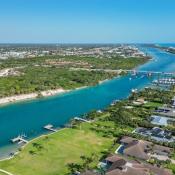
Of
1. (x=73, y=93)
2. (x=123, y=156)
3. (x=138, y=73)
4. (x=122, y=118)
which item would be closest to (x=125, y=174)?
(x=123, y=156)

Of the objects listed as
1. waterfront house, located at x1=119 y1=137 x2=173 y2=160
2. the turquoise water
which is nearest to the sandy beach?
the turquoise water

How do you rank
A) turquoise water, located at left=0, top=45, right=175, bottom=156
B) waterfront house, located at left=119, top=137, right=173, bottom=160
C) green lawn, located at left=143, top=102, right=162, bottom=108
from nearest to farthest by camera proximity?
waterfront house, located at left=119, top=137, right=173, bottom=160 → turquoise water, located at left=0, top=45, right=175, bottom=156 → green lawn, located at left=143, top=102, right=162, bottom=108

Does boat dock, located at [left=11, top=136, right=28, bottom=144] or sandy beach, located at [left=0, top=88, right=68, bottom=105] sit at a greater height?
sandy beach, located at [left=0, top=88, right=68, bottom=105]

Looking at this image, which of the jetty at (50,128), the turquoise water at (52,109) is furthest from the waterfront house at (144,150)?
the turquoise water at (52,109)

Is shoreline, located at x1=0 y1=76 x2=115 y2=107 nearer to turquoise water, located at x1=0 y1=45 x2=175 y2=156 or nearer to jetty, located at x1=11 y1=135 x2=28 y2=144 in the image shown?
turquoise water, located at x1=0 y1=45 x2=175 y2=156

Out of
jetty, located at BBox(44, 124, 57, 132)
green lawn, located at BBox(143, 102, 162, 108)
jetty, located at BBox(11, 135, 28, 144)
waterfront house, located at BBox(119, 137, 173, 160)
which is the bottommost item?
jetty, located at BBox(11, 135, 28, 144)

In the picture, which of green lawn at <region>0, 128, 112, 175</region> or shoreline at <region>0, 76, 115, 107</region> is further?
shoreline at <region>0, 76, 115, 107</region>

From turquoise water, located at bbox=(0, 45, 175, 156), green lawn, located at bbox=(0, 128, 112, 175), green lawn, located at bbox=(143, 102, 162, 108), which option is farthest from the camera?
green lawn, located at bbox=(143, 102, 162, 108)
